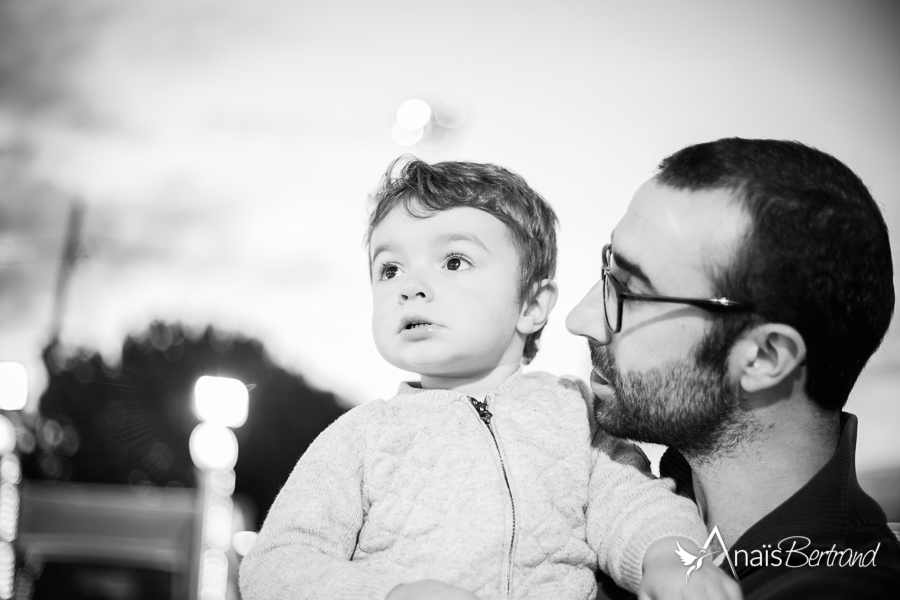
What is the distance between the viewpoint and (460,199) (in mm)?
2230

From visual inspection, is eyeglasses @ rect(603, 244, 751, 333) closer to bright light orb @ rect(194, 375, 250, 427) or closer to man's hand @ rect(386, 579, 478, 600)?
man's hand @ rect(386, 579, 478, 600)

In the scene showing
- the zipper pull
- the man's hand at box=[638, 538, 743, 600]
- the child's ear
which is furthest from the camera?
the child's ear

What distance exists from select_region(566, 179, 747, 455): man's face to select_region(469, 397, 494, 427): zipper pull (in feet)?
1.04

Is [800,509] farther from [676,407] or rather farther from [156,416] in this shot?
[156,416]

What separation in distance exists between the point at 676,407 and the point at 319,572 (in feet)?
3.37

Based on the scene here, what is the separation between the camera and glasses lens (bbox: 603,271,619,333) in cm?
209

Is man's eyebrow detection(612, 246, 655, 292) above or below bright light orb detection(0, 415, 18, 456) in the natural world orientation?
above

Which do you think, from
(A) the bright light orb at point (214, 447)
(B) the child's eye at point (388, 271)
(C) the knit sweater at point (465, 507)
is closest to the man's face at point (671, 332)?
(C) the knit sweater at point (465, 507)

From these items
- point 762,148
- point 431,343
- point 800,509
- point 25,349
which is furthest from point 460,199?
point 25,349

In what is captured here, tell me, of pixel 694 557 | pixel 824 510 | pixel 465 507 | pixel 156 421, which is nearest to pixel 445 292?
pixel 465 507

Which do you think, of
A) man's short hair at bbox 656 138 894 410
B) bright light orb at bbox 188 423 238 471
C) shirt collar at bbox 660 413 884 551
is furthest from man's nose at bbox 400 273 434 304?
bright light orb at bbox 188 423 238 471

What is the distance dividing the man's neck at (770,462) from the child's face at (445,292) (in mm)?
744

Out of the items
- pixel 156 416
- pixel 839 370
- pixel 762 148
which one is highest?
pixel 762 148

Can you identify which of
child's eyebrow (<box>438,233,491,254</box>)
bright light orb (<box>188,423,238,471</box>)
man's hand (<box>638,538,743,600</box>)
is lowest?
bright light orb (<box>188,423,238,471</box>)
